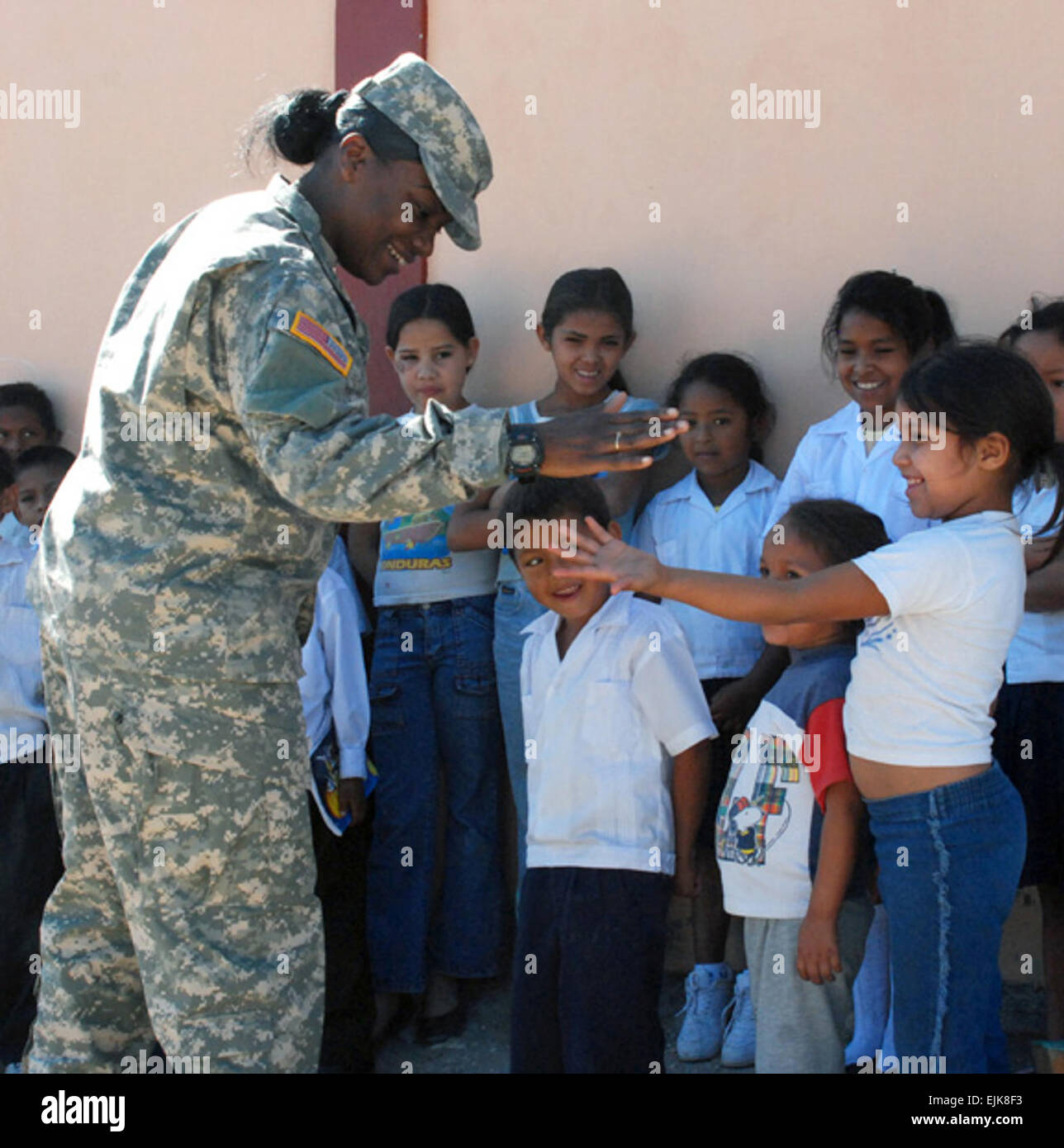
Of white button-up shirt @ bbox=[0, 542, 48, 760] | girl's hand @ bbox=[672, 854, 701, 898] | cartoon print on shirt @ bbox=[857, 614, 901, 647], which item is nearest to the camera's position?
cartoon print on shirt @ bbox=[857, 614, 901, 647]

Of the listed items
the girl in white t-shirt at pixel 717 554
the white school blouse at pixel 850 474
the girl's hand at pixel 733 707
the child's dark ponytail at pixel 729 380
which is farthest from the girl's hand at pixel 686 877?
the child's dark ponytail at pixel 729 380

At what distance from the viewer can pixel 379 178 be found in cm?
296

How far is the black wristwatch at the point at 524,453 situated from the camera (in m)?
2.61

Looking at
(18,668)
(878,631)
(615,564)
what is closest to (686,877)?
(878,631)

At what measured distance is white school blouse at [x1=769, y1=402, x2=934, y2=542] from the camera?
12.2 feet

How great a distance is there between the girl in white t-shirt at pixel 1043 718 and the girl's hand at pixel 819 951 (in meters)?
0.69

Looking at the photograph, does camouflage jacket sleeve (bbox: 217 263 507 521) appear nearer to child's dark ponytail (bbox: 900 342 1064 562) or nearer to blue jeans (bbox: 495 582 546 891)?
child's dark ponytail (bbox: 900 342 1064 562)

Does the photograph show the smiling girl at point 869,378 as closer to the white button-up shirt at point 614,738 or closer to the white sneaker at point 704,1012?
the white button-up shirt at point 614,738

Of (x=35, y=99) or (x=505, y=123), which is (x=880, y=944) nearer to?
(x=505, y=123)

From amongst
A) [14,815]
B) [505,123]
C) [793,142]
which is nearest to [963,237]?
[793,142]

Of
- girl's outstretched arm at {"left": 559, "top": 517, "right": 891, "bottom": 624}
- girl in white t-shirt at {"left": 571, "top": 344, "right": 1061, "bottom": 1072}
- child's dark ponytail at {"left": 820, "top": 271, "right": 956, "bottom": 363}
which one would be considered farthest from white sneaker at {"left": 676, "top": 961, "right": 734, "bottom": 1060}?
child's dark ponytail at {"left": 820, "top": 271, "right": 956, "bottom": 363}

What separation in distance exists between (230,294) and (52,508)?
0.62 m

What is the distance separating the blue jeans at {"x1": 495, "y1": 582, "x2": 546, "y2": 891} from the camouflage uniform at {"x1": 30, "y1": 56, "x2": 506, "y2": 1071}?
1.27 m
